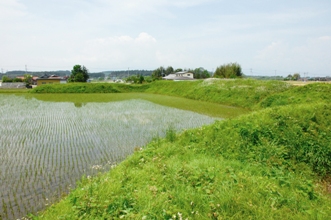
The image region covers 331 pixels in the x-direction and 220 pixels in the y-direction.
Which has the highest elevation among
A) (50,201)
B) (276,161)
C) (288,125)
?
(288,125)

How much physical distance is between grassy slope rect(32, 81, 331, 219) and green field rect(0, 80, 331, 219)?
0.02 meters

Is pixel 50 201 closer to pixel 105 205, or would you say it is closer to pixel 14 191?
pixel 14 191

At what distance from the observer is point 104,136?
995cm

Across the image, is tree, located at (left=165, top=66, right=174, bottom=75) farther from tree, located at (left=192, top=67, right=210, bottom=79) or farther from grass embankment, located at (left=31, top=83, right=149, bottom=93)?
grass embankment, located at (left=31, top=83, right=149, bottom=93)

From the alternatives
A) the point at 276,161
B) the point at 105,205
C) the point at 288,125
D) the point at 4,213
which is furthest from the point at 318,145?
the point at 4,213

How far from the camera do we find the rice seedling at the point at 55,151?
501 centimetres

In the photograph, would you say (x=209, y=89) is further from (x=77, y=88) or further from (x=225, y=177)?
(x=225, y=177)

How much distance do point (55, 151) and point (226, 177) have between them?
21.2 feet

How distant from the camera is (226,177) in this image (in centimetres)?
459

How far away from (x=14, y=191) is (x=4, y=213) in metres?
0.93

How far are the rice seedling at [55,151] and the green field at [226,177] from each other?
810mm

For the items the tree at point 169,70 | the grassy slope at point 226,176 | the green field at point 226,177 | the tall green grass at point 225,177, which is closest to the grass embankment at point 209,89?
the green field at point 226,177

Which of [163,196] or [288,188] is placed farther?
[288,188]

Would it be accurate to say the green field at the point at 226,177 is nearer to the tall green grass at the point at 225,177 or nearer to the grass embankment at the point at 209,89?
the tall green grass at the point at 225,177
